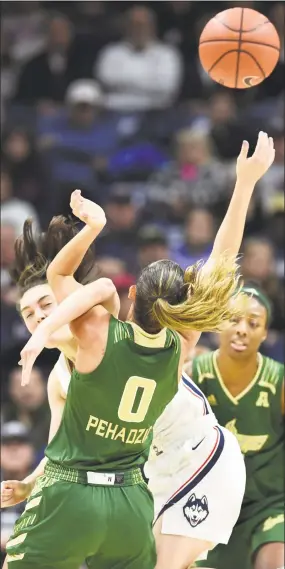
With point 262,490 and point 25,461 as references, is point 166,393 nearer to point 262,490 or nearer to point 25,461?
point 262,490

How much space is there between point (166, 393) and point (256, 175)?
125 centimetres

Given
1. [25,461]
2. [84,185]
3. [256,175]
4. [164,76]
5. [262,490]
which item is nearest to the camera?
[256,175]

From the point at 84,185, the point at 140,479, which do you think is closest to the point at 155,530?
the point at 140,479

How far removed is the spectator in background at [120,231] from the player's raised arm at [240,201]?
5.58 metres

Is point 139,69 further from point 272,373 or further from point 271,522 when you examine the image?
point 271,522

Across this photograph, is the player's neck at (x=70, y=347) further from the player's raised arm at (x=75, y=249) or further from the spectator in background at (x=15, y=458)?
the spectator in background at (x=15, y=458)

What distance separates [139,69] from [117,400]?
890cm

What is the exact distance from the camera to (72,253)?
4645 mm

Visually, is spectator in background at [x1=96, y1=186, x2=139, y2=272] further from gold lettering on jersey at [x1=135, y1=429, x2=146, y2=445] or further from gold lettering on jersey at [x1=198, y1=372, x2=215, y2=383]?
gold lettering on jersey at [x1=135, y1=429, x2=146, y2=445]

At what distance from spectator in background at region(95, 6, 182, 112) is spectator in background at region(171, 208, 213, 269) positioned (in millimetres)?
2208

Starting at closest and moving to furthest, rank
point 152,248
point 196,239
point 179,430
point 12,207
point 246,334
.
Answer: point 179,430 < point 246,334 < point 152,248 < point 196,239 < point 12,207

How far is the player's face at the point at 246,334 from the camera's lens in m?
6.45

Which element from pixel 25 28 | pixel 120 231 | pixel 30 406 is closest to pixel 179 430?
pixel 30 406

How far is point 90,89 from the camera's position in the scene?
1235cm
